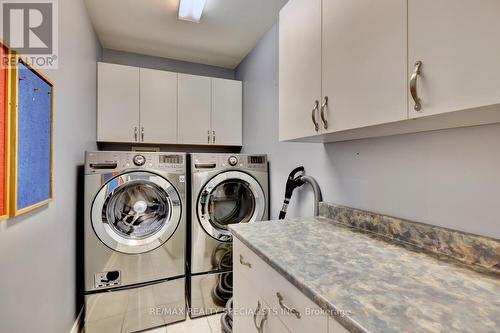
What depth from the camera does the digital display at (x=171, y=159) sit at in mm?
1908

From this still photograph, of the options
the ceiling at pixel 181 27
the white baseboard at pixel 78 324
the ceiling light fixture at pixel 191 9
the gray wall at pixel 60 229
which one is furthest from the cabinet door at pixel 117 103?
the white baseboard at pixel 78 324

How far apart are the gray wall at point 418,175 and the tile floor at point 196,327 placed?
3.62 feet

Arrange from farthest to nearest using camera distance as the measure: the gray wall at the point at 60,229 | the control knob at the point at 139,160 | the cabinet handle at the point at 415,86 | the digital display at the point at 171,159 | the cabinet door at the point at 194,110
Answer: the cabinet door at the point at 194,110
the digital display at the point at 171,159
the control knob at the point at 139,160
the gray wall at the point at 60,229
the cabinet handle at the point at 415,86

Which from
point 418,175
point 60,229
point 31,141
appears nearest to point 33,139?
point 31,141

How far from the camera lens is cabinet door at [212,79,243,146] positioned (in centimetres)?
272

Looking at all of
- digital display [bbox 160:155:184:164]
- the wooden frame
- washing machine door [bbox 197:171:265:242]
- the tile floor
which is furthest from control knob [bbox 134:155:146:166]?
the tile floor

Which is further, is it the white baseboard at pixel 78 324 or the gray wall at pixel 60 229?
the white baseboard at pixel 78 324

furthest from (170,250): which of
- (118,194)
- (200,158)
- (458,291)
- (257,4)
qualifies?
(257,4)

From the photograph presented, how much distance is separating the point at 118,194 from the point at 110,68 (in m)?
1.30

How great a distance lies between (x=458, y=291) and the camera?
66cm

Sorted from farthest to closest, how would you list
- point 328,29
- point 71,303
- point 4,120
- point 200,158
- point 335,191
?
point 200,158 → point 71,303 → point 335,191 → point 328,29 → point 4,120

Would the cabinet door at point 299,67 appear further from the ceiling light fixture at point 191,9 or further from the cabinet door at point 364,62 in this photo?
the ceiling light fixture at point 191,9

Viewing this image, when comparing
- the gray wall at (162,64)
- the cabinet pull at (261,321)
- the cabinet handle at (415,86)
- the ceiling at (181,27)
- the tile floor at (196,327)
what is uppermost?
the ceiling at (181,27)

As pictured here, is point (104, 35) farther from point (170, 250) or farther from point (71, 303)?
point (71, 303)
